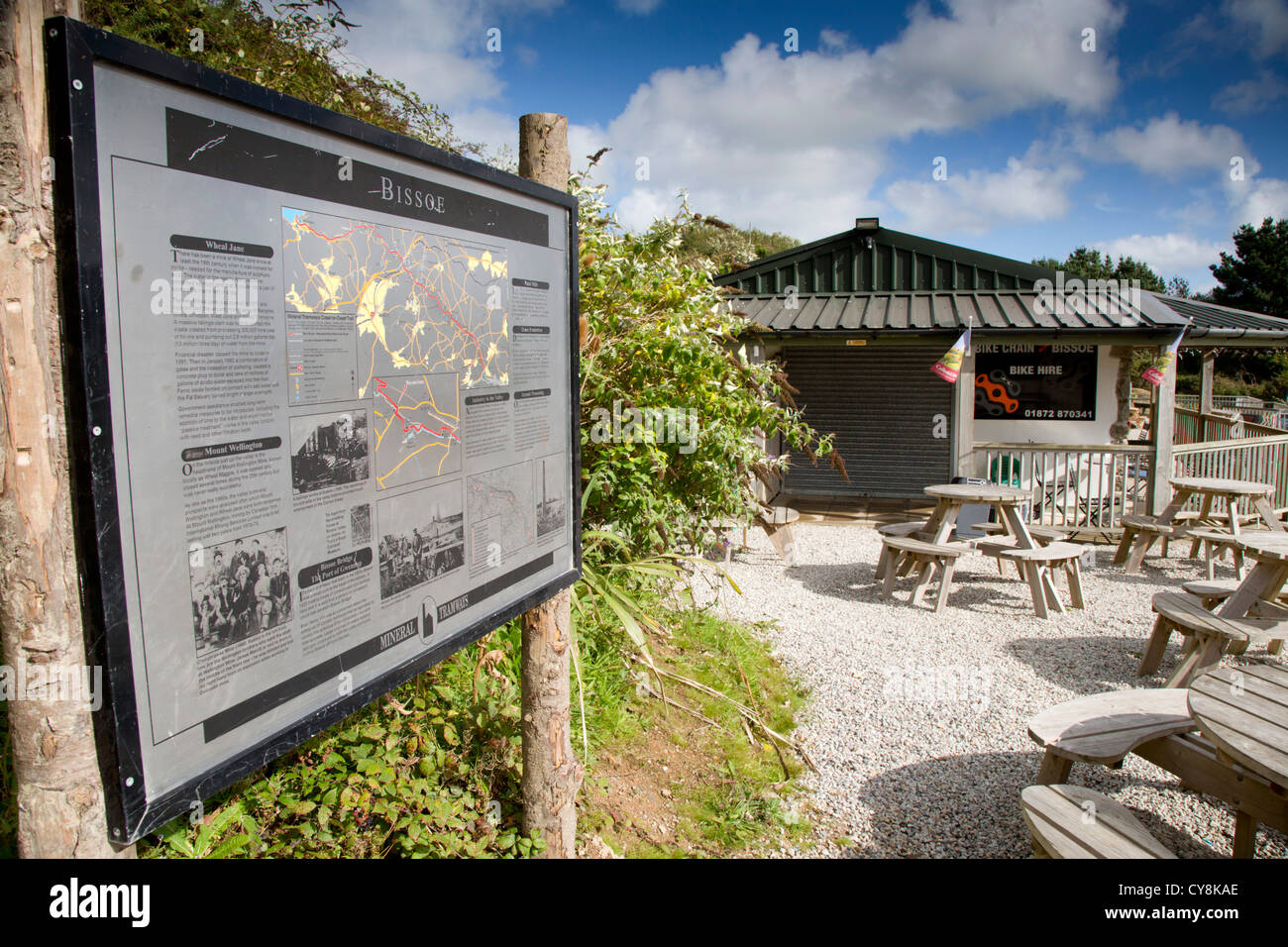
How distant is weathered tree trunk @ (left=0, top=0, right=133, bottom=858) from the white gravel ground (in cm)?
294

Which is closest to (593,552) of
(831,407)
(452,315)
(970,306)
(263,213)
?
(452,315)

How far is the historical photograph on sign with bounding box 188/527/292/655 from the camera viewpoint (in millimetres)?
1398

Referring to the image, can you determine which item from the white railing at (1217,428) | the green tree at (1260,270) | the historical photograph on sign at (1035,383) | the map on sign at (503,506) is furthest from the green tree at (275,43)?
the green tree at (1260,270)

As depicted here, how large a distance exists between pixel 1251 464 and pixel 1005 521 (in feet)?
18.6

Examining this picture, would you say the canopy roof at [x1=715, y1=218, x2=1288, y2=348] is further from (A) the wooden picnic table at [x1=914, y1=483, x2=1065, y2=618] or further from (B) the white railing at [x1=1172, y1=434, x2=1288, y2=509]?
(A) the wooden picnic table at [x1=914, y1=483, x2=1065, y2=618]

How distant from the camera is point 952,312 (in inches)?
418

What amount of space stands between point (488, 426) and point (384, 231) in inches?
25.6

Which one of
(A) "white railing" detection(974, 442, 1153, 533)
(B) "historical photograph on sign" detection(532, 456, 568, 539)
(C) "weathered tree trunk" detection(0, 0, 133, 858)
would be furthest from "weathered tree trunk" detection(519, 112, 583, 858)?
(A) "white railing" detection(974, 442, 1153, 533)

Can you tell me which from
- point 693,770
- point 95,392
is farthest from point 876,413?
point 95,392

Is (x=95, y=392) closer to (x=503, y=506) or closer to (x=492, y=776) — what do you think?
(x=503, y=506)

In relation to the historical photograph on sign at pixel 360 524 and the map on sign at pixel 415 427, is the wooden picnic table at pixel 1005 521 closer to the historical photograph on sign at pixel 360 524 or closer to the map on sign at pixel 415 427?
the map on sign at pixel 415 427

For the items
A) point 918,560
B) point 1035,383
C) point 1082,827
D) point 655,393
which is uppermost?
point 1035,383

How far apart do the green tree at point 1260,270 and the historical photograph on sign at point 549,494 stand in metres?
50.2
